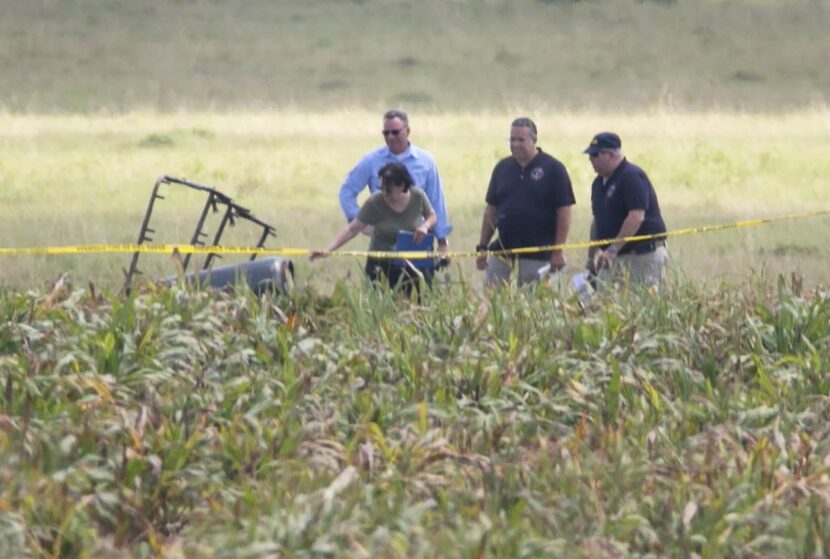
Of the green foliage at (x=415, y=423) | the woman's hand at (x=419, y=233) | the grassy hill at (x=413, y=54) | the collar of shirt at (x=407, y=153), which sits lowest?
the green foliage at (x=415, y=423)

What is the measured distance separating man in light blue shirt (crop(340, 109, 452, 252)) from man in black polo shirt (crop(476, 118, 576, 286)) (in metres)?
0.36

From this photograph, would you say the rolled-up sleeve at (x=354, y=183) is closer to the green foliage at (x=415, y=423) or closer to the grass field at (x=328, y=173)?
the grass field at (x=328, y=173)

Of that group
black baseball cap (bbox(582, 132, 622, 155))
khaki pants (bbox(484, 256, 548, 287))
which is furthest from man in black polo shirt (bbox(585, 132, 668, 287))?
khaki pants (bbox(484, 256, 548, 287))

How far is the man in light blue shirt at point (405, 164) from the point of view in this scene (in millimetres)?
12924

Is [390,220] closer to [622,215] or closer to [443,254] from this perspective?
[443,254]

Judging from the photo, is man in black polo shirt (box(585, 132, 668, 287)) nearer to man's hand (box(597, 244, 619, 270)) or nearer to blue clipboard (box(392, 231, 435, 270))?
man's hand (box(597, 244, 619, 270))

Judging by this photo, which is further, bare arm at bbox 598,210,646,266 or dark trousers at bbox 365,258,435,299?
dark trousers at bbox 365,258,435,299

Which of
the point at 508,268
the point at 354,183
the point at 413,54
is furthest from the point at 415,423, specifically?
the point at 413,54

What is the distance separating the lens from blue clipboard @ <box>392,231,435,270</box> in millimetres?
12258

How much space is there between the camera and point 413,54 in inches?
1943

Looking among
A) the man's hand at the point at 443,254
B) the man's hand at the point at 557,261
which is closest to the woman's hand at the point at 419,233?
the man's hand at the point at 443,254

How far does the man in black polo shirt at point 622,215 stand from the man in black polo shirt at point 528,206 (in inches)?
8.4

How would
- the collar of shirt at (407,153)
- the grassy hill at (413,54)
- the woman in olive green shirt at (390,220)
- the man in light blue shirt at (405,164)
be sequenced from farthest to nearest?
the grassy hill at (413,54) → the collar of shirt at (407,153) → the man in light blue shirt at (405,164) → the woman in olive green shirt at (390,220)

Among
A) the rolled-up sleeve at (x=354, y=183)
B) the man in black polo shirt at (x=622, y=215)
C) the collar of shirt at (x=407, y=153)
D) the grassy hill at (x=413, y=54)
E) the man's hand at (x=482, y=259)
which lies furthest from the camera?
the grassy hill at (x=413, y=54)
